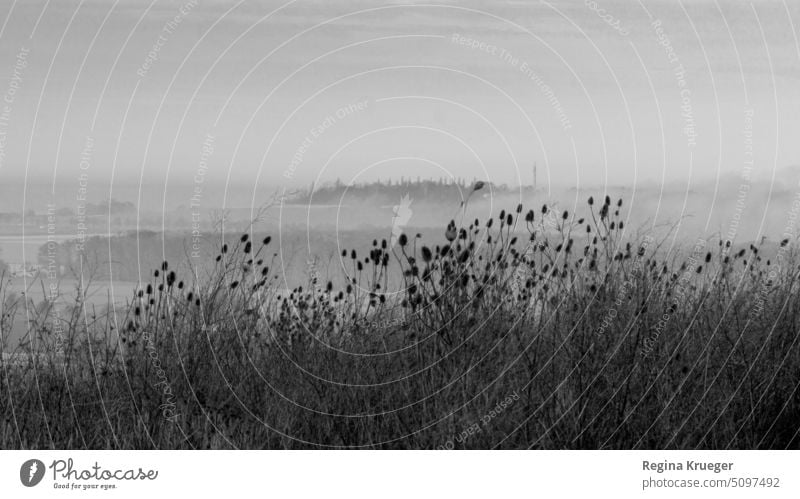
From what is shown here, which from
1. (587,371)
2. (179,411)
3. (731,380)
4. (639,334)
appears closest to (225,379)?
(179,411)

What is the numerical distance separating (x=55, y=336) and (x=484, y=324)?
3.08 m

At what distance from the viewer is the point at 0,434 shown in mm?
6195

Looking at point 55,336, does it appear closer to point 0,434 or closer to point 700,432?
point 0,434

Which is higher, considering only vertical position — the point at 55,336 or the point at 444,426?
the point at 55,336

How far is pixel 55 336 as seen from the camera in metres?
6.66

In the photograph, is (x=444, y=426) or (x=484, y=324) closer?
(x=444, y=426)

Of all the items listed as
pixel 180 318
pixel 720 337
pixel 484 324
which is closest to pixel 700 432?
pixel 720 337

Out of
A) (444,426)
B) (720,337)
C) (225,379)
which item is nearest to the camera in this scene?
(444,426)

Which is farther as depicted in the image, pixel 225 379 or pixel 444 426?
pixel 225 379

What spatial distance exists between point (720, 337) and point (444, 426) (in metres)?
2.38

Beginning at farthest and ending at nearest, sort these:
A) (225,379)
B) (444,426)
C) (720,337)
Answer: (720,337)
(225,379)
(444,426)

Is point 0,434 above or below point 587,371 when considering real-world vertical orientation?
below
